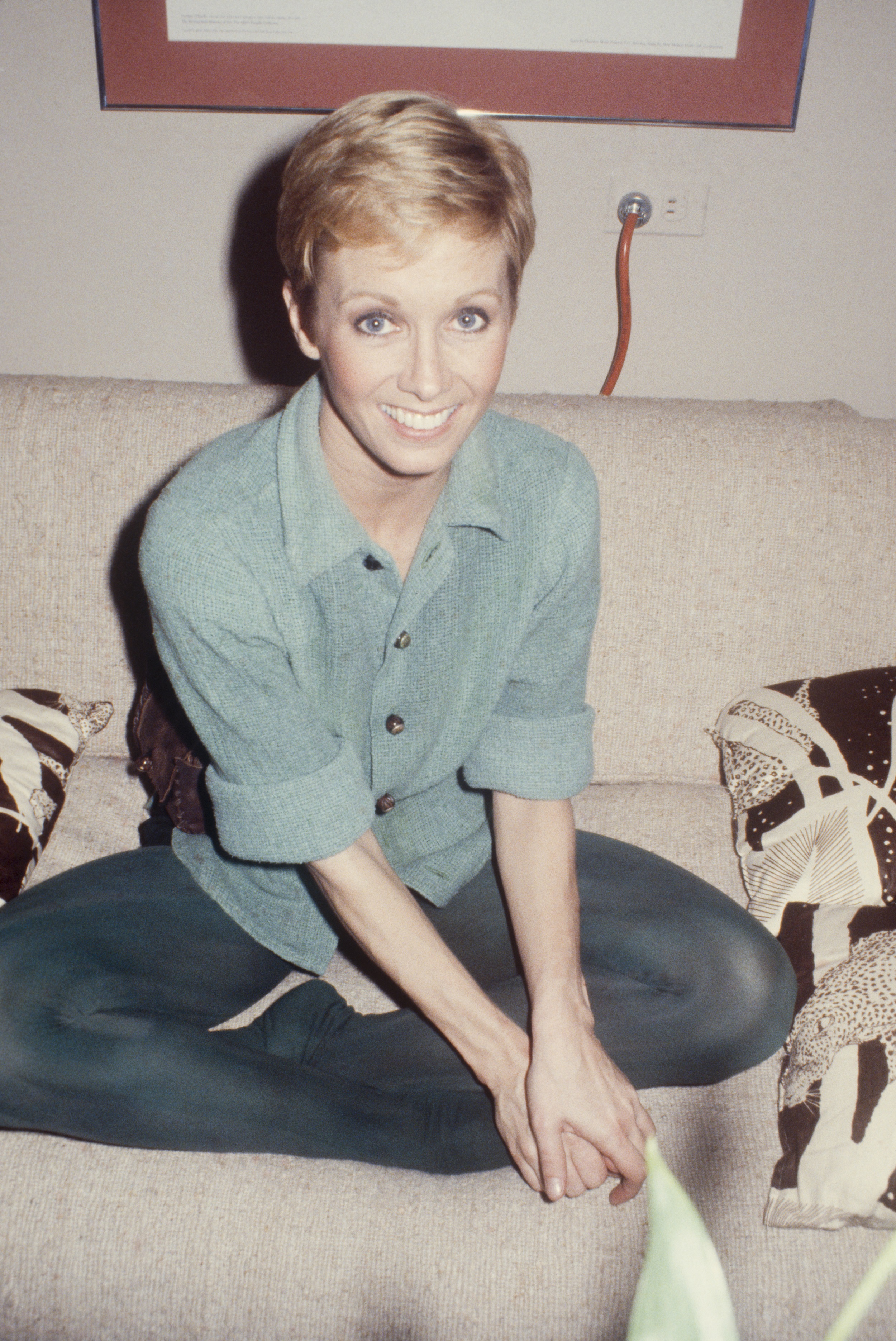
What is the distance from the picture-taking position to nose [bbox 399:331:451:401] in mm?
788

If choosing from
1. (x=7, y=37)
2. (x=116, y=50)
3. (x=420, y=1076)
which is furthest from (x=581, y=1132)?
(x=7, y=37)

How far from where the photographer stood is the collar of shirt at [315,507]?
0.90 meters

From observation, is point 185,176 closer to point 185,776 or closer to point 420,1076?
point 185,776

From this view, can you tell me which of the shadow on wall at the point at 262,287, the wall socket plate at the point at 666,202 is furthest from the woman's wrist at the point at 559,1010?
the wall socket plate at the point at 666,202

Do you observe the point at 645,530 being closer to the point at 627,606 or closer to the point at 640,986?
the point at 627,606

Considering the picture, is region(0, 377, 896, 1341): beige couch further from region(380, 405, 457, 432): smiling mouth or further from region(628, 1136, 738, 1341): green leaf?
region(628, 1136, 738, 1341): green leaf

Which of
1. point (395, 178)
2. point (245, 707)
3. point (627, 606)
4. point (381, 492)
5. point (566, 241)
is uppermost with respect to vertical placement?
point (395, 178)

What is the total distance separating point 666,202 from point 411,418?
113 centimetres

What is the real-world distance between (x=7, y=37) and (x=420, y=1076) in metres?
1.71

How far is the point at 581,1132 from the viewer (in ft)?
2.93

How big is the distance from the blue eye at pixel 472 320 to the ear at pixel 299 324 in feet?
0.41

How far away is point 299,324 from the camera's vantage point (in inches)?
34.3

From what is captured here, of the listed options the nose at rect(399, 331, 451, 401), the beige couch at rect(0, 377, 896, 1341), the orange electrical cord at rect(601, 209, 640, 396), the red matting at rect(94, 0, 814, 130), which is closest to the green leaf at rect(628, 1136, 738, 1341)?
the nose at rect(399, 331, 451, 401)

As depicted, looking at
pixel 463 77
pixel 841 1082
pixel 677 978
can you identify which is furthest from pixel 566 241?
pixel 841 1082
